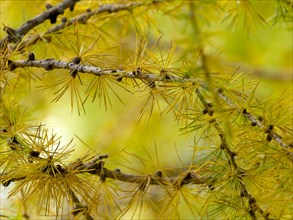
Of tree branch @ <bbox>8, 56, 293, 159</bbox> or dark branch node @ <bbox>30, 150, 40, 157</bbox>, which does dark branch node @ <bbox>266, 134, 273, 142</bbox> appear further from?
dark branch node @ <bbox>30, 150, 40, 157</bbox>

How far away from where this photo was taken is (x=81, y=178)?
106 cm

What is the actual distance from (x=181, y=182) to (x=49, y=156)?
0.63ft

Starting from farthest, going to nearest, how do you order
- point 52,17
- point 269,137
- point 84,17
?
point 84,17 → point 52,17 → point 269,137

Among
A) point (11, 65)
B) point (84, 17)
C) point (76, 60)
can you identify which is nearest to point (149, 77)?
point (76, 60)

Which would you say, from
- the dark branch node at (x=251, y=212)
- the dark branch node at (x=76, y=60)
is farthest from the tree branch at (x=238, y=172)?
the dark branch node at (x=76, y=60)

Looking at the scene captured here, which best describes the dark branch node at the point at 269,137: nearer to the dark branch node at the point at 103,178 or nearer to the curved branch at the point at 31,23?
the dark branch node at the point at 103,178

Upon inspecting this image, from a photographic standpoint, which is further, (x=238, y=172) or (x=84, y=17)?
(x=84, y=17)

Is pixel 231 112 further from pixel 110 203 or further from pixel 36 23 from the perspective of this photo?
pixel 36 23

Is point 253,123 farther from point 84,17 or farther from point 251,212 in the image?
point 84,17

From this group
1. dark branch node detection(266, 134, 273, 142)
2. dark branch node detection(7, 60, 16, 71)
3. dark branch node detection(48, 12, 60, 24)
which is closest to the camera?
dark branch node detection(266, 134, 273, 142)

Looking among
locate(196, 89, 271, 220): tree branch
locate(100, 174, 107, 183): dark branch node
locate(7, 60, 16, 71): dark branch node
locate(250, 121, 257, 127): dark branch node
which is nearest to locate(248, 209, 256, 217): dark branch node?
locate(196, 89, 271, 220): tree branch

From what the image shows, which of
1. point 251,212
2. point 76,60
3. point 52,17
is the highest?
point 52,17

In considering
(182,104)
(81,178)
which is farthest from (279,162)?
(81,178)

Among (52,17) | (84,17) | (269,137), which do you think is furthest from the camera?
(84,17)
